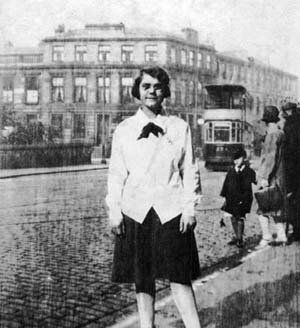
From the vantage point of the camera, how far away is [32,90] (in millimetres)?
4164

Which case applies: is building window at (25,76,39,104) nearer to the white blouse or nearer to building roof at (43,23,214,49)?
building roof at (43,23,214,49)

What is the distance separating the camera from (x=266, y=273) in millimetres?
3668

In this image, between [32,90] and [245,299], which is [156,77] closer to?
[245,299]

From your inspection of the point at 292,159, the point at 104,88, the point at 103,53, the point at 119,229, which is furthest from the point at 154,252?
the point at 292,159

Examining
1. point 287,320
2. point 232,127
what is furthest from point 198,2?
point 287,320

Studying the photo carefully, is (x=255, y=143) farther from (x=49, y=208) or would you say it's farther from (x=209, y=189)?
(x=49, y=208)

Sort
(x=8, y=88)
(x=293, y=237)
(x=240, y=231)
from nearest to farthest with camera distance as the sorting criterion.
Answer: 1. (x=8, y=88)
2. (x=240, y=231)
3. (x=293, y=237)

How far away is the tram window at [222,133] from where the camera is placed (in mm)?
4430

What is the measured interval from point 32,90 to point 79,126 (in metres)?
0.53

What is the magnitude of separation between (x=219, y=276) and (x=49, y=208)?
2.26m

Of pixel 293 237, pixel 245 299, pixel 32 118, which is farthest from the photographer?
pixel 293 237

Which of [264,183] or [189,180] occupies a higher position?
[189,180]

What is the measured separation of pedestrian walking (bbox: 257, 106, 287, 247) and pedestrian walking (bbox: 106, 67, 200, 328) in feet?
6.29

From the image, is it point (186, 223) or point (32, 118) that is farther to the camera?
point (32, 118)
